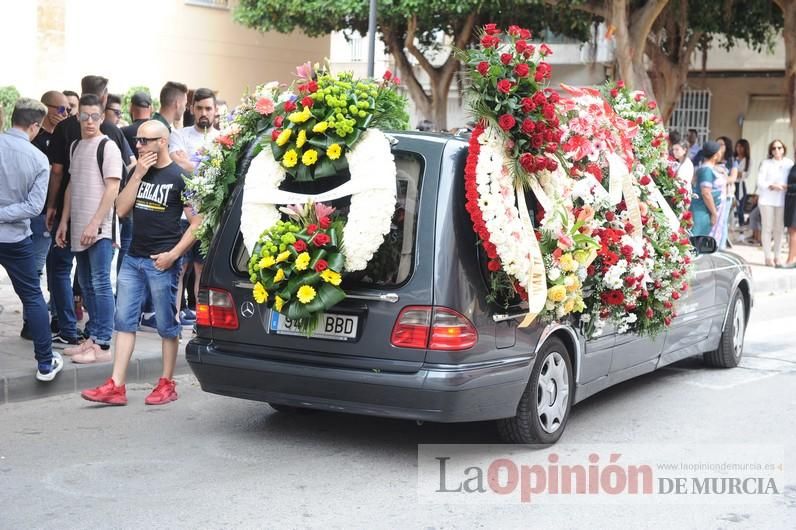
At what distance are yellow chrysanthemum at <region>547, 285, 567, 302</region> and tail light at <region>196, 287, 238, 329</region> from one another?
1.73 meters

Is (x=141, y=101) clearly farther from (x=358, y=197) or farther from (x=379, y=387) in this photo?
(x=379, y=387)

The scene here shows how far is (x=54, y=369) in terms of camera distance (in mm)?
7551

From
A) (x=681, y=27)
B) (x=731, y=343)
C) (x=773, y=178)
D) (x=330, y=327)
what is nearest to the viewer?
(x=330, y=327)

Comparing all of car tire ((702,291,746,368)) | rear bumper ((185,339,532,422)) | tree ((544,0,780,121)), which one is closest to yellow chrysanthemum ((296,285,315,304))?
rear bumper ((185,339,532,422))

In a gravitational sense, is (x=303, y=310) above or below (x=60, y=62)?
below

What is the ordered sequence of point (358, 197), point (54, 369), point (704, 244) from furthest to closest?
1. point (704, 244)
2. point (54, 369)
3. point (358, 197)

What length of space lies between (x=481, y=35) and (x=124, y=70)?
902 inches

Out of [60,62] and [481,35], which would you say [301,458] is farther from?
[60,62]

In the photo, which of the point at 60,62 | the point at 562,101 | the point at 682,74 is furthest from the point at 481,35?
the point at 60,62

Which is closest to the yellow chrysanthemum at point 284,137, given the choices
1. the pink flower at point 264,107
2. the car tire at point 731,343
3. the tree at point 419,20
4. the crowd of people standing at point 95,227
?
the pink flower at point 264,107

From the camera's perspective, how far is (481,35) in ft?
20.4

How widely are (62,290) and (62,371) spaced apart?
1154 millimetres

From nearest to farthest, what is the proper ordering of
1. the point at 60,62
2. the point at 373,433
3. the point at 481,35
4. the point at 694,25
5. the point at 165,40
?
the point at 481,35, the point at 373,433, the point at 694,25, the point at 60,62, the point at 165,40

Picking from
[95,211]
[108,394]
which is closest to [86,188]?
[95,211]
